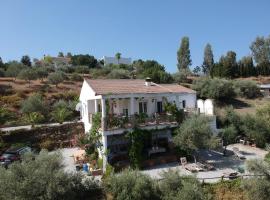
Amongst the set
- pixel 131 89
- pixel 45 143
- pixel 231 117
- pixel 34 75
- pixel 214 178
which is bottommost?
pixel 214 178

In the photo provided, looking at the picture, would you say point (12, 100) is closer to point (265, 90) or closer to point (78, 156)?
point (78, 156)

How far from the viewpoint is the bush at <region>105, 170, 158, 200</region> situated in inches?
602

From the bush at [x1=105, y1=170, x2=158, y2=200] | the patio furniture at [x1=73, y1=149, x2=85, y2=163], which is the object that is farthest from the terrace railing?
the bush at [x1=105, y1=170, x2=158, y2=200]

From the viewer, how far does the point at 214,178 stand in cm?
1819

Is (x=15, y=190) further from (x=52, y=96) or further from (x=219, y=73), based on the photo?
(x=219, y=73)

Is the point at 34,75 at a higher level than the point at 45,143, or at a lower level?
higher

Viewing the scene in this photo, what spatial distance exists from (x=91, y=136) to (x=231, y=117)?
15.9 m

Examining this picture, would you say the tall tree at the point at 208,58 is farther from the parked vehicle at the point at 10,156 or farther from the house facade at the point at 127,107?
the parked vehicle at the point at 10,156

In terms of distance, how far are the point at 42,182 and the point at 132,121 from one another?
9.34 m

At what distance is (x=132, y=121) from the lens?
22188 millimetres

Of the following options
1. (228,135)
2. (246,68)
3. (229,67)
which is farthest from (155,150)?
(246,68)

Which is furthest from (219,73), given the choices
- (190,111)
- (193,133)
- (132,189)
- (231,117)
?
(132,189)

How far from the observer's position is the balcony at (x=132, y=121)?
70.8ft

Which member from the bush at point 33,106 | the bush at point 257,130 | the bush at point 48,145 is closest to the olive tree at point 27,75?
the bush at point 33,106
